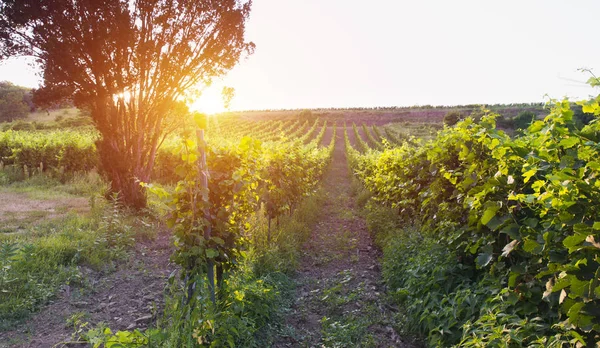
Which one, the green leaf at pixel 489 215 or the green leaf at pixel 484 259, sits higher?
the green leaf at pixel 489 215

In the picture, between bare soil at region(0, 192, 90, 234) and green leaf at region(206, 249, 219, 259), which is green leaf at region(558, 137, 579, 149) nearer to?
green leaf at region(206, 249, 219, 259)

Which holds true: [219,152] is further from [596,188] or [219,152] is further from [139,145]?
[139,145]

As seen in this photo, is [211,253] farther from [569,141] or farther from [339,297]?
[569,141]

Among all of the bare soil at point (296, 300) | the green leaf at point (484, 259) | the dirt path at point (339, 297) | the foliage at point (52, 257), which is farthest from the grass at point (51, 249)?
the green leaf at point (484, 259)

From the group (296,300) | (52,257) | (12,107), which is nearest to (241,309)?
(296,300)

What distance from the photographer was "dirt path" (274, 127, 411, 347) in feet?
14.1

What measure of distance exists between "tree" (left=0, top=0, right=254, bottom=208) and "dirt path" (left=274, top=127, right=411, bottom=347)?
5.05 metres

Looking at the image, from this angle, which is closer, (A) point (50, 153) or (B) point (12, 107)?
(A) point (50, 153)

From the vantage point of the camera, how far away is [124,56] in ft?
30.6

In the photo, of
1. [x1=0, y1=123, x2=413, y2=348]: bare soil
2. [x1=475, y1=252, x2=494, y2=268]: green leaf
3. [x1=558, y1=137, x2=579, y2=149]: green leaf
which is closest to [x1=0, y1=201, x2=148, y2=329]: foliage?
[x1=0, y1=123, x2=413, y2=348]: bare soil

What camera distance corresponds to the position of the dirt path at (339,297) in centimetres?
431

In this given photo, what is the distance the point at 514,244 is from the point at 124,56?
936 cm

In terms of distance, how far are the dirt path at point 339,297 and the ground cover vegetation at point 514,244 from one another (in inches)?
13.9

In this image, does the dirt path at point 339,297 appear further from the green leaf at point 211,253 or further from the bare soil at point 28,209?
the bare soil at point 28,209
